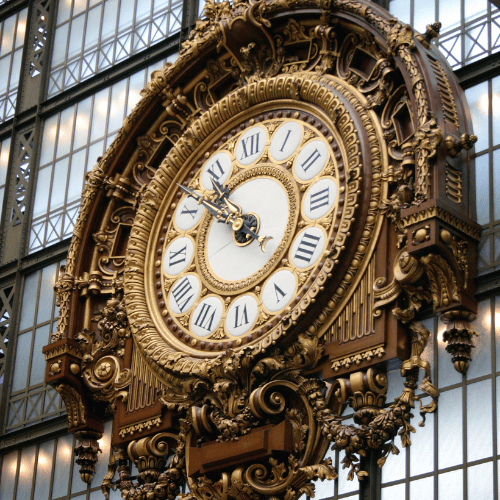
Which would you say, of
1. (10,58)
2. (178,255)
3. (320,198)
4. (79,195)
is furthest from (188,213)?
(10,58)

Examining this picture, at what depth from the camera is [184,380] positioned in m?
14.0

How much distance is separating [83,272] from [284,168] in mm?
2901

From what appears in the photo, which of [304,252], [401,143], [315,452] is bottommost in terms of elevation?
[315,452]

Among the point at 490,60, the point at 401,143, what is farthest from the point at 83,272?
Answer: the point at 490,60

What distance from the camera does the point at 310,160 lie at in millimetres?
14242

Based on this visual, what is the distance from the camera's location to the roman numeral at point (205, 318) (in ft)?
46.8

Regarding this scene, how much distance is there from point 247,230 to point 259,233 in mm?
136

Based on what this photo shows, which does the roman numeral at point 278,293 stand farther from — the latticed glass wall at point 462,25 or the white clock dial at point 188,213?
the latticed glass wall at point 462,25

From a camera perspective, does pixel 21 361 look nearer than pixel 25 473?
No

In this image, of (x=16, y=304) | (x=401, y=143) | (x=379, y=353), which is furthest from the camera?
(x=16, y=304)

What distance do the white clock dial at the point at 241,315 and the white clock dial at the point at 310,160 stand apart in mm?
1447

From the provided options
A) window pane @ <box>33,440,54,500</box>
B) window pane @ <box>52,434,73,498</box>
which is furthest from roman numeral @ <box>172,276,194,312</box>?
window pane @ <box>33,440,54,500</box>

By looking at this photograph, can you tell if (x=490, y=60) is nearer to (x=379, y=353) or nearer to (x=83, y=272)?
(x=379, y=353)

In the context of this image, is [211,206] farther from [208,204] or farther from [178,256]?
[178,256]
